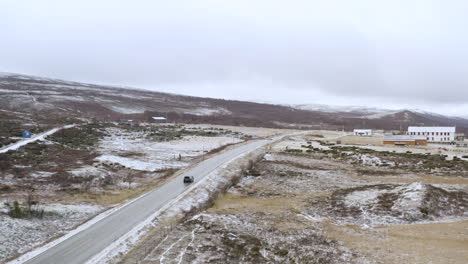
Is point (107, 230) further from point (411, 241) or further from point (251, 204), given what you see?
point (411, 241)

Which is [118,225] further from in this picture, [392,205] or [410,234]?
[392,205]

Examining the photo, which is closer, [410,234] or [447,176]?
[410,234]

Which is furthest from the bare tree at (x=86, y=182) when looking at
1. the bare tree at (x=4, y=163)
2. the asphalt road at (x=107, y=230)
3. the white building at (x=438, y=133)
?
the white building at (x=438, y=133)

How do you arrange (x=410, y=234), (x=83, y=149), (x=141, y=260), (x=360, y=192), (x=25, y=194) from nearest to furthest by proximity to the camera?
(x=141, y=260) → (x=410, y=234) → (x=25, y=194) → (x=360, y=192) → (x=83, y=149)

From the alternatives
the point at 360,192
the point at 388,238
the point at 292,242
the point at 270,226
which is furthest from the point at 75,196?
the point at 360,192

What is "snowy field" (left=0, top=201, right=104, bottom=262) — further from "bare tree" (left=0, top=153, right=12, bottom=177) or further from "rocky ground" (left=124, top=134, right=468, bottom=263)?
"bare tree" (left=0, top=153, right=12, bottom=177)

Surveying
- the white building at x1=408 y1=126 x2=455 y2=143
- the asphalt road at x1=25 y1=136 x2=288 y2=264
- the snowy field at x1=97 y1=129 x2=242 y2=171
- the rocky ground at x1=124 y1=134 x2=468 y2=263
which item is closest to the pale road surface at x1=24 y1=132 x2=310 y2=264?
the asphalt road at x1=25 y1=136 x2=288 y2=264

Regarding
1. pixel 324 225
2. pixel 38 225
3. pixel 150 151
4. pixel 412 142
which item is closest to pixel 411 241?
pixel 324 225
